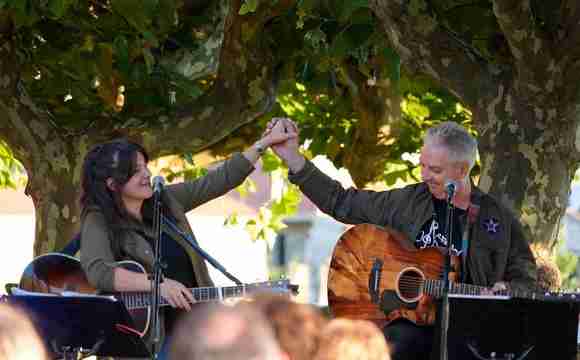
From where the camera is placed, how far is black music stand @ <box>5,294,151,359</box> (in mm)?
5762

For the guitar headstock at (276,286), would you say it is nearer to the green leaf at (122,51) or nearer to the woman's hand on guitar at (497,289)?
the woman's hand on guitar at (497,289)

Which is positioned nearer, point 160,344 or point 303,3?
point 160,344

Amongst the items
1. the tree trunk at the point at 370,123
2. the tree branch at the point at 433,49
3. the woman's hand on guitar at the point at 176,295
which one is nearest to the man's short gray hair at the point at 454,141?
the tree branch at the point at 433,49

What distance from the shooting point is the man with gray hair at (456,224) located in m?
6.65

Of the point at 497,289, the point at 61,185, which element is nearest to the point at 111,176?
the point at 497,289

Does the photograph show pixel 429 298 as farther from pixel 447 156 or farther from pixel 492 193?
pixel 492 193

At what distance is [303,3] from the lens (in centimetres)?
799

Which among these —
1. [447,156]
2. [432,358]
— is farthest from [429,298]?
[447,156]

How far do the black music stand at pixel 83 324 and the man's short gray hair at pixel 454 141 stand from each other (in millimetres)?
1963

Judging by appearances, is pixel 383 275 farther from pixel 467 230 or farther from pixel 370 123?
pixel 370 123

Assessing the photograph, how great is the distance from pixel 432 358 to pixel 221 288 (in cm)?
116

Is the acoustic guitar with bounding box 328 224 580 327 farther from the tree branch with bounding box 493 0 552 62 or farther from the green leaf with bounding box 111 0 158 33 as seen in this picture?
the green leaf with bounding box 111 0 158 33

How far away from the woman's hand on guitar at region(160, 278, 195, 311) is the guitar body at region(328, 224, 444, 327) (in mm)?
1010

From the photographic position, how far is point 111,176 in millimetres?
6574
